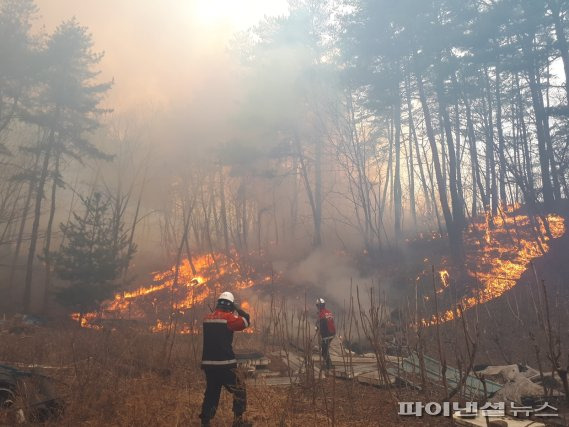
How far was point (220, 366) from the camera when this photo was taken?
591 cm

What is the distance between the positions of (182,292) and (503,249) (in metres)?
17.5

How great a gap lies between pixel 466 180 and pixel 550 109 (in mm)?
18525

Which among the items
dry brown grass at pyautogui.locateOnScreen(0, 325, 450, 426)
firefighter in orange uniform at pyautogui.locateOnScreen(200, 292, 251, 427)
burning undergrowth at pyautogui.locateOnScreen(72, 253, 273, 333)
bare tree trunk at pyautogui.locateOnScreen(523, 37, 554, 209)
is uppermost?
bare tree trunk at pyautogui.locateOnScreen(523, 37, 554, 209)

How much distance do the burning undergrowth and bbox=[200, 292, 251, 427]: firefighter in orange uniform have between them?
42.3ft

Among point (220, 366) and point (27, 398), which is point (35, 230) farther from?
point (220, 366)

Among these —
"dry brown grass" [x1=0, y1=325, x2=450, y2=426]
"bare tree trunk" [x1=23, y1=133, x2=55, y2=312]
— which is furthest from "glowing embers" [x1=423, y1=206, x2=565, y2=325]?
"bare tree trunk" [x1=23, y1=133, x2=55, y2=312]

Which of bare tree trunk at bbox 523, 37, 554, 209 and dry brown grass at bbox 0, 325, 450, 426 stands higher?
bare tree trunk at bbox 523, 37, 554, 209

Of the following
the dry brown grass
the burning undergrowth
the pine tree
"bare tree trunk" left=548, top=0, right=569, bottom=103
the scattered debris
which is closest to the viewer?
the scattered debris

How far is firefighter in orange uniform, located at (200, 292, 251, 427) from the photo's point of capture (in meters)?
5.80

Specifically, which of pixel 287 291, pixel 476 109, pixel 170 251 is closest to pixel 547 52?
pixel 476 109

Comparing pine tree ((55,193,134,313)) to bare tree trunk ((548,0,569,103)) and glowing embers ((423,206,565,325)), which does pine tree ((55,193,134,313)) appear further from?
bare tree trunk ((548,0,569,103))

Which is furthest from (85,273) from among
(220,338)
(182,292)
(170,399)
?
(220,338)

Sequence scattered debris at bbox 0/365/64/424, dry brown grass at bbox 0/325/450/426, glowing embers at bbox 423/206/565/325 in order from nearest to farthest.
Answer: scattered debris at bbox 0/365/64/424
dry brown grass at bbox 0/325/450/426
glowing embers at bbox 423/206/565/325

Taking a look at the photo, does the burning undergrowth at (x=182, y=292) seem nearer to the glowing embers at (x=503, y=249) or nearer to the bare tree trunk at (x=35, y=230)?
the bare tree trunk at (x=35, y=230)
